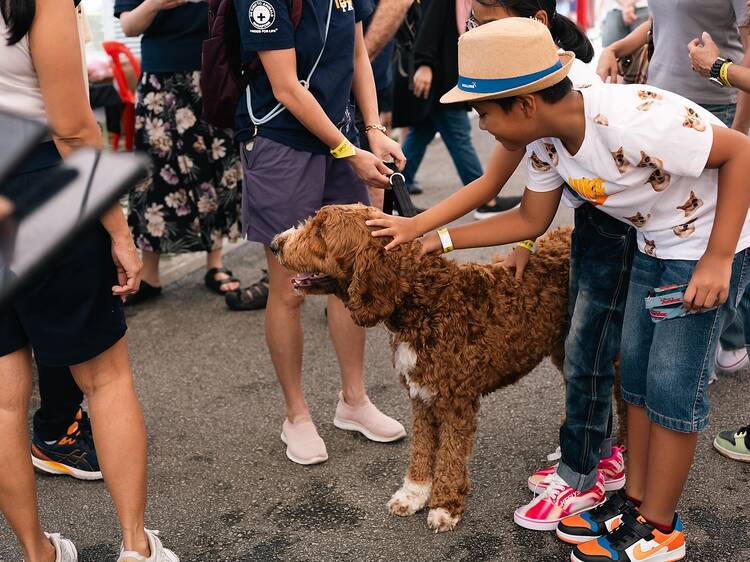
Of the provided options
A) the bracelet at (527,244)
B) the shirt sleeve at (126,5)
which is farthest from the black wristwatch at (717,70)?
the shirt sleeve at (126,5)

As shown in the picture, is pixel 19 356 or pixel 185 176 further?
pixel 185 176

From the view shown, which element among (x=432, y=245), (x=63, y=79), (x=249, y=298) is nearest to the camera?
(x=63, y=79)

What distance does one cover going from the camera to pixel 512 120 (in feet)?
7.70

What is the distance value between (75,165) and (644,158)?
148 cm

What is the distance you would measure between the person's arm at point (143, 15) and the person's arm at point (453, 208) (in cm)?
243

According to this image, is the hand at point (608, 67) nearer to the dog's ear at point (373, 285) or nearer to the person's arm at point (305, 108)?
the person's arm at point (305, 108)

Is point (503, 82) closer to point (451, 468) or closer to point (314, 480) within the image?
point (451, 468)

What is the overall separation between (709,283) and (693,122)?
1.44ft

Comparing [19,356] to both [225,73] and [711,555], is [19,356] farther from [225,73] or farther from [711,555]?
[711,555]

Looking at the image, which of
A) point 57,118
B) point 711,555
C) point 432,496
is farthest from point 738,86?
point 57,118

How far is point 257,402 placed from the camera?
399cm

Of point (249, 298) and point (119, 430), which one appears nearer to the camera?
point (119, 430)

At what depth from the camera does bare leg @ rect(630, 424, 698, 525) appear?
252cm

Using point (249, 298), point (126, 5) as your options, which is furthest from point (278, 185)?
point (126, 5)
